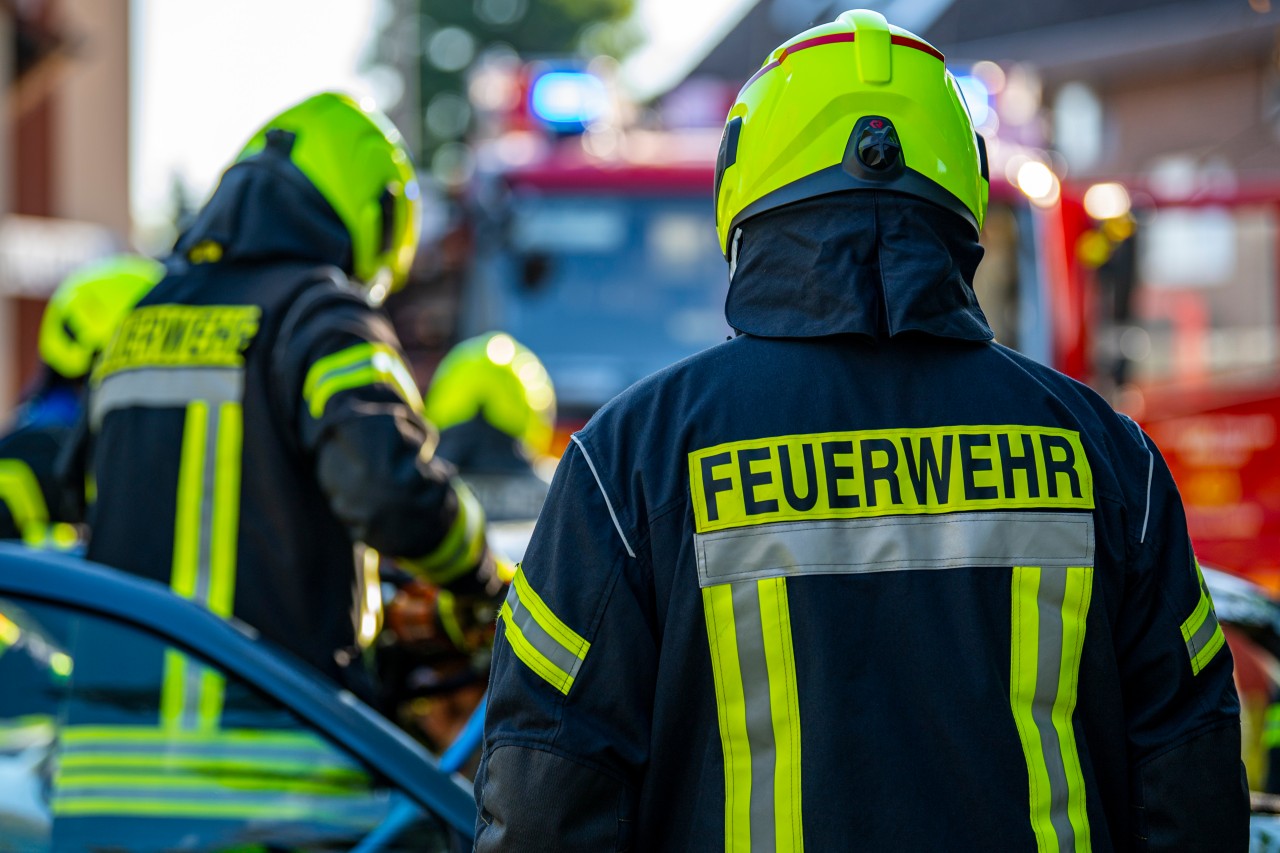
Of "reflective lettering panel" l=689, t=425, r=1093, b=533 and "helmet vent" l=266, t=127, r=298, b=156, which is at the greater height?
"helmet vent" l=266, t=127, r=298, b=156

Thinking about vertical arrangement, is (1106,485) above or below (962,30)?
below

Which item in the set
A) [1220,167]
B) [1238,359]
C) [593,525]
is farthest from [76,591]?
[1220,167]

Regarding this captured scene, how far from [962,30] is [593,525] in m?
20.5

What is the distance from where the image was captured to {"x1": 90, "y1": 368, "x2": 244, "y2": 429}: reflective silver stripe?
2.78m

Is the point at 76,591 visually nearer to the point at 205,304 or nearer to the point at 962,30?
the point at 205,304

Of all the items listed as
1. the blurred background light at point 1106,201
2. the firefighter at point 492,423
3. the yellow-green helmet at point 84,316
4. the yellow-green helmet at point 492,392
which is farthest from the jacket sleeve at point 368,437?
the blurred background light at point 1106,201

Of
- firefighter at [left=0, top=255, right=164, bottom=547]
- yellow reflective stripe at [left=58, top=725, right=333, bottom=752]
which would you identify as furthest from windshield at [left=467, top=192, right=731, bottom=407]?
yellow reflective stripe at [left=58, top=725, right=333, bottom=752]

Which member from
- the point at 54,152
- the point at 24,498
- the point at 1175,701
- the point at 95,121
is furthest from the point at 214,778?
the point at 95,121

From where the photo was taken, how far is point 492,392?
5.28 m

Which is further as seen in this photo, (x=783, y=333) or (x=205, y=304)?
(x=205, y=304)

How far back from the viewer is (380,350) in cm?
278

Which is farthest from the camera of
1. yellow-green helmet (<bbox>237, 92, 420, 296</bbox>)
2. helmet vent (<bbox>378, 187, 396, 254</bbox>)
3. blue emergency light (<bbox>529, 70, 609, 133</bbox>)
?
blue emergency light (<bbox>529, 70, 609, 133</bbox>)

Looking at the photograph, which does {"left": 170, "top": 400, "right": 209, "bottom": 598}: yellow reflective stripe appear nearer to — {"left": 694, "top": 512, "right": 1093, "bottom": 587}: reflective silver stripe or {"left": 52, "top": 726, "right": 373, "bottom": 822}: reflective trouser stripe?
{"left": 52, "top": 726, "right": 373, "bottom": 822}: reflective trouser stripe

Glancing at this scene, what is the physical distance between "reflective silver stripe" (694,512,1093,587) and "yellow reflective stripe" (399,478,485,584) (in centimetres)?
122
